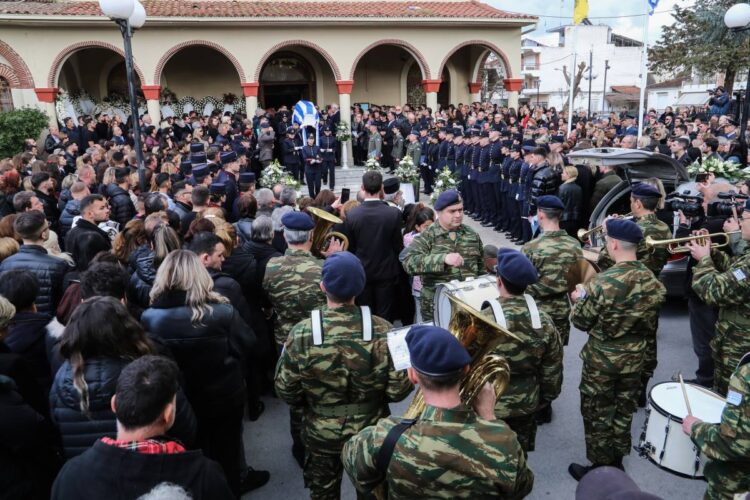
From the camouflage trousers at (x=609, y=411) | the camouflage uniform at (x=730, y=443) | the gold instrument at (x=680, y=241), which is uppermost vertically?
the gold instrument at (x=680, y=241)

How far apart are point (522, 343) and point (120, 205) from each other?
576cm

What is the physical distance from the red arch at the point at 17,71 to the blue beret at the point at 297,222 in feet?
55.5

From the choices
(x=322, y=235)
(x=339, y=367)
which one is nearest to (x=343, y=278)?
(x=339, y=367)

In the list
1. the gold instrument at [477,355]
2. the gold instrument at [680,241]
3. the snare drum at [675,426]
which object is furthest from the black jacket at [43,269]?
the gold instrument at [680,241]

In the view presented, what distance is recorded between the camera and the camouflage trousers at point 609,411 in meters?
4.12

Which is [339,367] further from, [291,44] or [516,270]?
[291,44]

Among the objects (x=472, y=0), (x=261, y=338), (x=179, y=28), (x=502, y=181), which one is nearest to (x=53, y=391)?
(x=261, y=338)

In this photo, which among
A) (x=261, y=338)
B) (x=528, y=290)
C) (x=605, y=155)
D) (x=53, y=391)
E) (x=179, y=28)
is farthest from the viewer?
(x=179, y=28)

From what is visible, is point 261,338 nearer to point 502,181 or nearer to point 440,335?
point 440,335

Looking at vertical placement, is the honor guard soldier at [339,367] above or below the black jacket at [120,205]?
below

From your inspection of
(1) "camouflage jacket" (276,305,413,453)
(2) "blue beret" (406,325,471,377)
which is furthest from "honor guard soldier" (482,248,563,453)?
(2) "blue beret" (406,325,471,377)

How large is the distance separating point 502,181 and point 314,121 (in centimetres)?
612

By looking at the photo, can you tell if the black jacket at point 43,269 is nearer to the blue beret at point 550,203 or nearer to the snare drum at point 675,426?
the blue beret at point 550,203

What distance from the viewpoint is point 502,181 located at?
11.9 m
